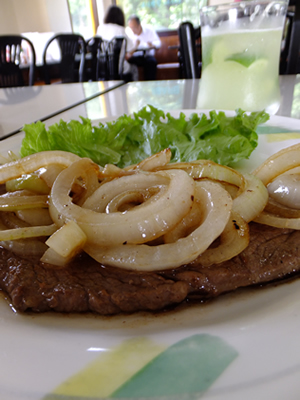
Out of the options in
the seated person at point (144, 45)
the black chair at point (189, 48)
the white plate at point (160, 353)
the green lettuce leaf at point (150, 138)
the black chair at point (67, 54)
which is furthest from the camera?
the seated person at point (144, 45)

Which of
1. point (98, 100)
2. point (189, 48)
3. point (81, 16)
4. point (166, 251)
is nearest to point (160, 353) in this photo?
point (166, 251)

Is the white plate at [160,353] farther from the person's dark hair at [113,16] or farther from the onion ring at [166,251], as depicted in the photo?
the person's dark hair at [113,16]

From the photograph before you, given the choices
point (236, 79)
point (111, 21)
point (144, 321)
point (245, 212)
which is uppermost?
point (111, 21)

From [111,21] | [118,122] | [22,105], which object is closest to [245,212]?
[118,122]

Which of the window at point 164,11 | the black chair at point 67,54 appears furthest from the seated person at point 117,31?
the window at point 164,11

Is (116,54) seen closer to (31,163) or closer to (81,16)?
(31,163)

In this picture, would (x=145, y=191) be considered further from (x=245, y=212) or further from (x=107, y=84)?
(x=107, y=84)
